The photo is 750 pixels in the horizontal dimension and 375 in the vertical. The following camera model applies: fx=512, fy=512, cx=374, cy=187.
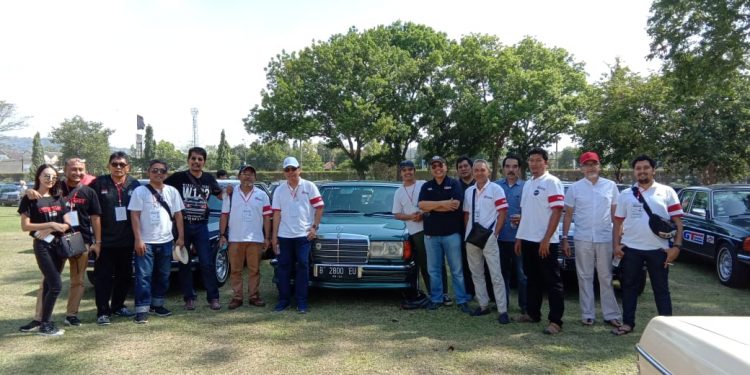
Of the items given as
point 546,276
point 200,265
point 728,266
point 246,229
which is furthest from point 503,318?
point 728,266

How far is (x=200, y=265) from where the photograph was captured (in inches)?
245

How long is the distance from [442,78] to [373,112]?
6.10 m

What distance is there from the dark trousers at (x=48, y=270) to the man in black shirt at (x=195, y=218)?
4.38 feet

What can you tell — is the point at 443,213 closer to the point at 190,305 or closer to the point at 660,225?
the point at 660,225

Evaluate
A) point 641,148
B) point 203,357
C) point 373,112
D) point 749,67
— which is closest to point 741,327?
point 203,357

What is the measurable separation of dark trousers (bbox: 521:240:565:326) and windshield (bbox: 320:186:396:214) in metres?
2.23

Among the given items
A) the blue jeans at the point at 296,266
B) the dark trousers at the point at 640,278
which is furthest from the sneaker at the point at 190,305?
the dark trousers at the point at 640,278

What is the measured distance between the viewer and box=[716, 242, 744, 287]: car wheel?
7508mm

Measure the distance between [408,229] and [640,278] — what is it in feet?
8.43

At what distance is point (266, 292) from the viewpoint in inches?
285

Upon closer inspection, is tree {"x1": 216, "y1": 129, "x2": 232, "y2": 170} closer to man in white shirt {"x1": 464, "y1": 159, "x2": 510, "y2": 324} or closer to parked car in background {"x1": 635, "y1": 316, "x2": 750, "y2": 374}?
man in white shirt {"x1": 464, "y1": 159, "x2": 510, "y2": 324}

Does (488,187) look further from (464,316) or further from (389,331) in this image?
(389,331)

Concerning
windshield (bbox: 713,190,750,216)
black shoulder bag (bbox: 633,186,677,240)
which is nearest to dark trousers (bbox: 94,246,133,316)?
black shoulder bag (bbox: 633,186,677,240)

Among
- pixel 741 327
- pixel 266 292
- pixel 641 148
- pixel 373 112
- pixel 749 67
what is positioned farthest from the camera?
pixel 373 112
